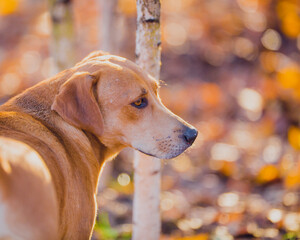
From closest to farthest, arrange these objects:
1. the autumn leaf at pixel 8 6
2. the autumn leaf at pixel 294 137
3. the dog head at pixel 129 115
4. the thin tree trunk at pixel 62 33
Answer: the dog head at pixel 129 115 → the thin tree trunk at pixel 62 33 → the autumn leaf at pixel 294 137 → the autumn leaf at pixel 8 6

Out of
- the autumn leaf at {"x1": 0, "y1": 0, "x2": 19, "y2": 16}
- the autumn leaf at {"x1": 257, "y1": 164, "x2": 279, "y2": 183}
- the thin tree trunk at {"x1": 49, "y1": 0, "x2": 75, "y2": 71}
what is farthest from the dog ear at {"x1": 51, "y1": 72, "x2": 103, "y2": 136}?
the autumn leaf at {"x1": 0, "y1": 0, "x2": 19, "y2": 16}

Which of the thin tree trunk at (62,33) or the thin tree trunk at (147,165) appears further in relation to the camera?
the thin tree trunk at (62,33)

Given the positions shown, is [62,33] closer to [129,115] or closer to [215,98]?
[129,115]

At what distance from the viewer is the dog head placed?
3213 millimetres

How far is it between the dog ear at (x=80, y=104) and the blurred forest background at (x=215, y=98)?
1008 mm

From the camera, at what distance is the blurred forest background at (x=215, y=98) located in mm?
4977

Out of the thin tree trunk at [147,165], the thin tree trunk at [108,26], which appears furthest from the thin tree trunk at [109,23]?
the thin tree trunk at [147,165]

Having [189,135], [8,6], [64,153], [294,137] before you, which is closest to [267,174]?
[294,137]

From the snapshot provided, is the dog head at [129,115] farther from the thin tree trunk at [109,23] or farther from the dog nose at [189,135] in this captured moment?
the thin tree trunk at [109,23]

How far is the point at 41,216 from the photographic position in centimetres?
Answer: 245

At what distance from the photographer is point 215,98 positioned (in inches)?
342

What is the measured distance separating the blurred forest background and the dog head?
457 mm

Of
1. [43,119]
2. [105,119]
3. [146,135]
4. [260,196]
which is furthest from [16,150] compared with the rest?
[260,196]

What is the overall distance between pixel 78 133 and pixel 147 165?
0.79m
